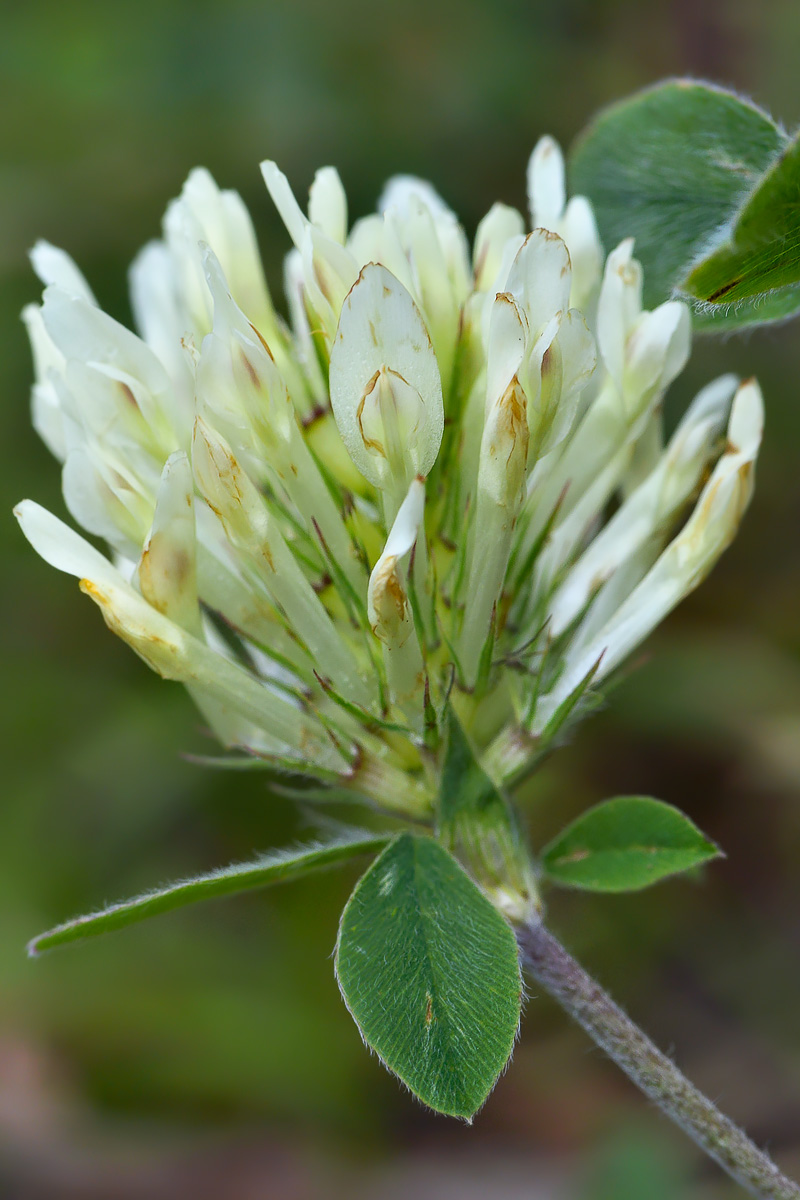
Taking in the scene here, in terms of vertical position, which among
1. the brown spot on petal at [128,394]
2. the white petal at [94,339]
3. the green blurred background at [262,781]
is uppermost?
the white petal at [94,339]

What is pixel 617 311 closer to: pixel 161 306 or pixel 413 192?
pixel 413 192

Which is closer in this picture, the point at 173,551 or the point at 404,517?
the point at 404,517

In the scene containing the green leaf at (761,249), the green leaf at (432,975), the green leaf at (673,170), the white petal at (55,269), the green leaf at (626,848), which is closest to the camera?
the green leaf at (761,249)

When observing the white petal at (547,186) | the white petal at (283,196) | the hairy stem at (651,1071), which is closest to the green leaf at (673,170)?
the white petal at (547,186)

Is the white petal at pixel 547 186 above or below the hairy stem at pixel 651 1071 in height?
above

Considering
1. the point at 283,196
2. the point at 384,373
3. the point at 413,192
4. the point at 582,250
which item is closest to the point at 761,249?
the point at 384,373

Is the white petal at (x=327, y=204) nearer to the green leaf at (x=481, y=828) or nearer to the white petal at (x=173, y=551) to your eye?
the white petal at (x=173, y=551)

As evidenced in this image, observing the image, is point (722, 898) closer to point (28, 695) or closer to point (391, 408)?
point (28, 695)
